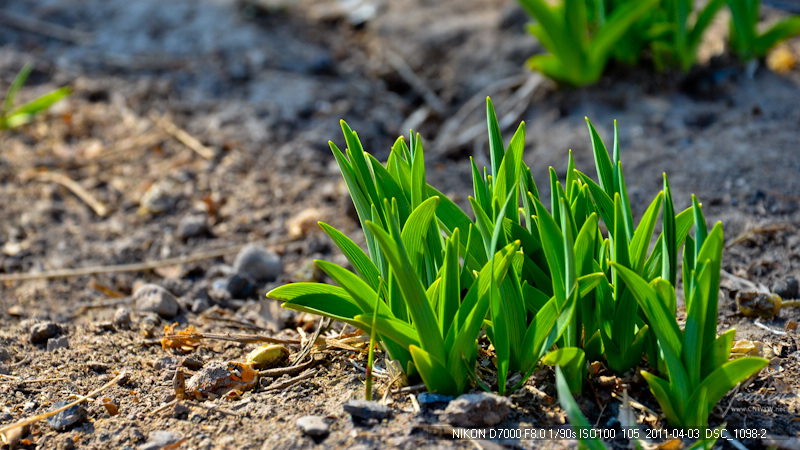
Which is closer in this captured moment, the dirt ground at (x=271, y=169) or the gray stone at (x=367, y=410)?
the gray stone at (x=367, y=410)

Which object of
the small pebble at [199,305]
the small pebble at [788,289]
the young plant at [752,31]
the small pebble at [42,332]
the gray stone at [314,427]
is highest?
the young plant at [752,31]

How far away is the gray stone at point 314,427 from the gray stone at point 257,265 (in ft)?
3.67

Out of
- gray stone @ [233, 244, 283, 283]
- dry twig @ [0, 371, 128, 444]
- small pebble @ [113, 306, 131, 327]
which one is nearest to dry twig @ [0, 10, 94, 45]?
gray stone @ [233, 244, 283, 283]

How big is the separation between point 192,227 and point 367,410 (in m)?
1.63

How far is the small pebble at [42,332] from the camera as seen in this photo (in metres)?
1.99

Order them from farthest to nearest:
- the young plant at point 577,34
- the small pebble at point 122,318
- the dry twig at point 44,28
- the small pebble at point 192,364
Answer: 1. the dry twig at point 44,28
2. the young plant at point 577,34
3. the small pebble at point 122,318
4. the small pebble at point 192,364

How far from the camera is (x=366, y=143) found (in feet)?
10.9

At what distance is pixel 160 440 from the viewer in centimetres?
146

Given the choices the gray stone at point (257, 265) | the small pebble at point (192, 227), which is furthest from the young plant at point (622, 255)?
the small pebble at point (192, 227)

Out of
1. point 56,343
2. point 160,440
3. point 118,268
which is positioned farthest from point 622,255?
point 118,268

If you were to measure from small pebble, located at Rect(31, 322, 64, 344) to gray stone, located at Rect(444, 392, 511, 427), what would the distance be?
1.27 m

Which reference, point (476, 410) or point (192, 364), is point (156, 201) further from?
point (476, 410)

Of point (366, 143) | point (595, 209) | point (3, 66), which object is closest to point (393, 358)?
point (595, 209)

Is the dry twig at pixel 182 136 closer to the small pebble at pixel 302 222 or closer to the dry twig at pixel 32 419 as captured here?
the small pebble at pixel 302 222
